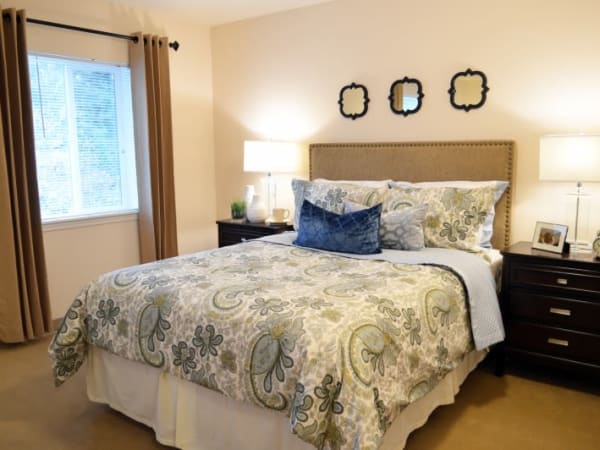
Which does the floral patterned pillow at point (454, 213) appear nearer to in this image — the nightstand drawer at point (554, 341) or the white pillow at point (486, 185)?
the white pillow at point (486, 185)

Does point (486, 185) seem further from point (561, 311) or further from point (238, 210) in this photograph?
point (238, 210)

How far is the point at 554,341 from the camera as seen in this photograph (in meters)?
2.82

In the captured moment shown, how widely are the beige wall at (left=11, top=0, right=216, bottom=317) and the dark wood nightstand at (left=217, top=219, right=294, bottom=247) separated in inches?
24.6

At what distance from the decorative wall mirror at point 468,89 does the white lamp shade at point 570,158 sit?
684mm

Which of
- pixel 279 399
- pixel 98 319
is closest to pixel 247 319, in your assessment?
pixel 279 399

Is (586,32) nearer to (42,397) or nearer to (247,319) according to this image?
(247,319)

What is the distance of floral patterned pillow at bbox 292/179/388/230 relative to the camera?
3.27 meters

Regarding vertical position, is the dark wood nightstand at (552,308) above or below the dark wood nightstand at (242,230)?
below

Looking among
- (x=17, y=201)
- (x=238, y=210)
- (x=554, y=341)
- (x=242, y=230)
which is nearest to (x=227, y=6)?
(x=238, y=210)

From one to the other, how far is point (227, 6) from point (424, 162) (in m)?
2.11

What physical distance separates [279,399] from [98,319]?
1.12m

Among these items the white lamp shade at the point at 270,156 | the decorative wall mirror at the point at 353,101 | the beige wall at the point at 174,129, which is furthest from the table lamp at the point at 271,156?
the beige wall at the point at 174,129

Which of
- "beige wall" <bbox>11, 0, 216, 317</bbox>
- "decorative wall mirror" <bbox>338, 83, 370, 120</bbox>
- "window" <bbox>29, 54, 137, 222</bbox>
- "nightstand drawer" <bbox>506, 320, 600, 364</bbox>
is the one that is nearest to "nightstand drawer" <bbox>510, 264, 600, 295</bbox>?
"nightstand drawer" <bbox>506, 320, 600, 364</bbox>

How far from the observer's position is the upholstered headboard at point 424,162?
3354mm
